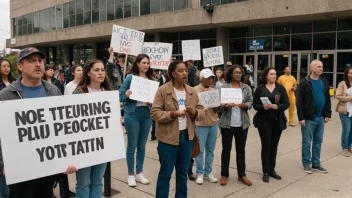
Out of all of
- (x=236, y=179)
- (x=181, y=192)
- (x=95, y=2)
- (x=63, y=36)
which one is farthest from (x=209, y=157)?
(x=63, y=36)

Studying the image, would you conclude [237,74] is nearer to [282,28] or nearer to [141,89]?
[141,89]

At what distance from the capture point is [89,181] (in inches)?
139

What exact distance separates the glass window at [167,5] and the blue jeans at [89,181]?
65.0ft

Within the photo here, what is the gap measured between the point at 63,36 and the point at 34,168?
3218 cm

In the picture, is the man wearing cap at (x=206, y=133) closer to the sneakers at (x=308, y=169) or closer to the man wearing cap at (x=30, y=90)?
the sneakers at (x=308, y=169)

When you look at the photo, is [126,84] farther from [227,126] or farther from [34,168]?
[34,168]

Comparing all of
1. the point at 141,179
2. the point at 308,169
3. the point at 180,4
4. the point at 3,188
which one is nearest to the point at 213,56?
the point at 308,169

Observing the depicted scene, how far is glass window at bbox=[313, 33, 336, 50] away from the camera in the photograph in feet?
56.9

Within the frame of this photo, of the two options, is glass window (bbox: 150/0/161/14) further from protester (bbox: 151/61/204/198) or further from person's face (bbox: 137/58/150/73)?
protester (bbox: 151/61/204/198)

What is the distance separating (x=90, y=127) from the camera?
326 centimetres

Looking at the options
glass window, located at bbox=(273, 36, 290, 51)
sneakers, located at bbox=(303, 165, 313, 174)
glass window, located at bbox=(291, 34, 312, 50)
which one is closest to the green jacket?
sneakers, located at bbox=(303, 165, 313, 174)

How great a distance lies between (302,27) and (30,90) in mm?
17873

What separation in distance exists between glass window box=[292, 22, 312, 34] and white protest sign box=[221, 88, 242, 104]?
48.6ft

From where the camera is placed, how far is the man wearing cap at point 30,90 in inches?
116
